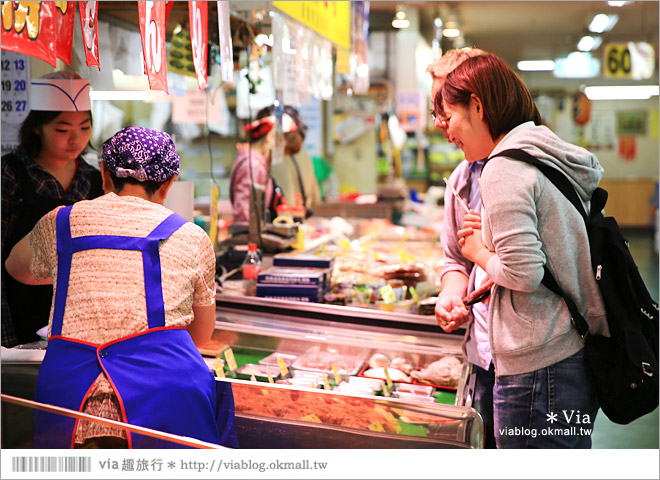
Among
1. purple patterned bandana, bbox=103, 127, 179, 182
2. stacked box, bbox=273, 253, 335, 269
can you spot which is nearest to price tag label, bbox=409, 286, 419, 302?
stacked box, bbox=273, 253, 335, 269

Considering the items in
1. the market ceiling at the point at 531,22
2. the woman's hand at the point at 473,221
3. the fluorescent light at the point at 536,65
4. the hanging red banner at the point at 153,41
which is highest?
the market ceiling at the point at 531,22

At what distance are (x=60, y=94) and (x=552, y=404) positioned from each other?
87.8 inches

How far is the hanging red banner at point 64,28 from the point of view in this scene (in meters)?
2.36

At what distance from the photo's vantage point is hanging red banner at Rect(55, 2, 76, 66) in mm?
2361

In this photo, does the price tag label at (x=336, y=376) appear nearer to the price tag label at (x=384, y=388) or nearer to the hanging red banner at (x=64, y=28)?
the price tag label at (x=384, y=388)

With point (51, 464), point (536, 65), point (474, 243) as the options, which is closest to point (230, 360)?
point (51, 464)

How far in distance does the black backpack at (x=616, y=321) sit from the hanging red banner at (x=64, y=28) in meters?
1.57

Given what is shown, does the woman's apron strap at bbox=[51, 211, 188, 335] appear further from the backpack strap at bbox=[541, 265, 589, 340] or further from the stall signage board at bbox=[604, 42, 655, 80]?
the stall signage board at bbox=[604, 42, 655, 80]

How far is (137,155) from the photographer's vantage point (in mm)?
1883

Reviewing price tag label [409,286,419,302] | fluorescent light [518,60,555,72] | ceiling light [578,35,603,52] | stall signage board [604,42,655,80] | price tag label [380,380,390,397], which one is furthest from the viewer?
fluorescent light [518,60,555,72]

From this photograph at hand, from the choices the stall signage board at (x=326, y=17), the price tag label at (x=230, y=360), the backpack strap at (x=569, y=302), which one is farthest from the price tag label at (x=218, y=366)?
the stall signage board at (x=326, y=17)

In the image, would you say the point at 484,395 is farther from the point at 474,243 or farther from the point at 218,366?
the point at 218,366

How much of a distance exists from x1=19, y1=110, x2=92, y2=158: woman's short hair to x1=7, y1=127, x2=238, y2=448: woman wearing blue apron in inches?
45.6

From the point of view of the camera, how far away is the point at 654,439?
14.9 ft
